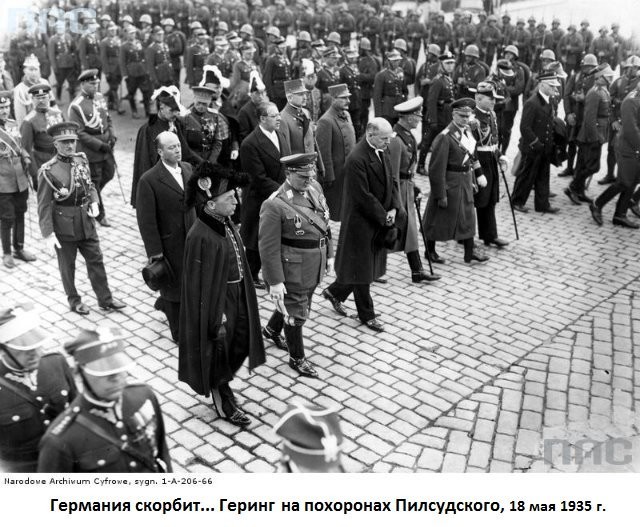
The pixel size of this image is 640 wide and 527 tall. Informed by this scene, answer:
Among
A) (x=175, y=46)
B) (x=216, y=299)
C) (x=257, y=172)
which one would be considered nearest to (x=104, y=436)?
(x=216, y=299)

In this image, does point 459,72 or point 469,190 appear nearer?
point 469,190

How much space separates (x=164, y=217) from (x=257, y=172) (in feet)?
4.92

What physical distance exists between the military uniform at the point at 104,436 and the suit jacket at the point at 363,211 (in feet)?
11.4

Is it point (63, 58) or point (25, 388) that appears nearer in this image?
point (25, 388)

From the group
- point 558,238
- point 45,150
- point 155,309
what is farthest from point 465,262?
point 45,150

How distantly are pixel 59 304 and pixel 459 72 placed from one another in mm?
9074

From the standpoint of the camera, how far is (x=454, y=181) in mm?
8281

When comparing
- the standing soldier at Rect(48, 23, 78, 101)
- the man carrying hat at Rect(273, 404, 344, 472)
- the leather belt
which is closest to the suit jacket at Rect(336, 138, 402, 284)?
the leather belt

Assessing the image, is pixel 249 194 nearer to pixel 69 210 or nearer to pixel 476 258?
pixel 69 210

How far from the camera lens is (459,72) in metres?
13.6

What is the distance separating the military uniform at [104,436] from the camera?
3199 millimetres

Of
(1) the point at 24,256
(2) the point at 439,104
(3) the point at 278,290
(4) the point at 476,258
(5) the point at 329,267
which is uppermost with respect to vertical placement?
(2) the point at 439,104

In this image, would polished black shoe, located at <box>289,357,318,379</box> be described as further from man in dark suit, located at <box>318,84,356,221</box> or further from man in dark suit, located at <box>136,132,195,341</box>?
man in dark suit, located at <box>318,84,356,221</box>
